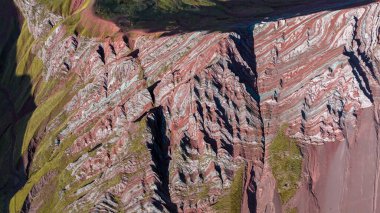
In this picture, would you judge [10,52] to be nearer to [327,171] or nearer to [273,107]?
[273,107]

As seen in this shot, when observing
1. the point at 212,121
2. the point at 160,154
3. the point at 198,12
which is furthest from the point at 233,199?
the point at 198,12

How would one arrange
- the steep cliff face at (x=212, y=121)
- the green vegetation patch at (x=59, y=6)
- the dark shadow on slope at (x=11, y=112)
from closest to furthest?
the steep cliff face at (x=212, y=121), the dark shadow on slope at (x=11, y=112), the green vegetation patch at (x=59, y=6)

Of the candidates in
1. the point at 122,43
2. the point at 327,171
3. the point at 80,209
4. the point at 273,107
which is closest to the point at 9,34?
the point at 122,43

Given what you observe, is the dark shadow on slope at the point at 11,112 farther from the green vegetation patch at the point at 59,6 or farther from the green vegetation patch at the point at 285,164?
the green vegetation patch at the point at 285,164

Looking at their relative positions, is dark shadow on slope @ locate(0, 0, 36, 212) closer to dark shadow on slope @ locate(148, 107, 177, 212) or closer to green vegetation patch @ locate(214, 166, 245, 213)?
dark shadow on slope @ locate(148, 107, 177, 212)

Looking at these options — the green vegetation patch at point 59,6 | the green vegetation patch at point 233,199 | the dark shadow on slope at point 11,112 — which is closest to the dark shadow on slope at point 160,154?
the green vegetation patch at point 233,199

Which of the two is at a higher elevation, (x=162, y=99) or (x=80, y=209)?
(x=162, y=99)
